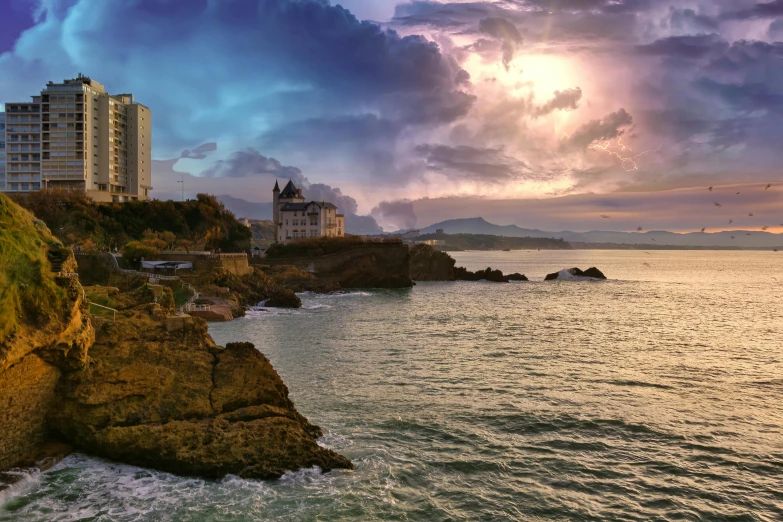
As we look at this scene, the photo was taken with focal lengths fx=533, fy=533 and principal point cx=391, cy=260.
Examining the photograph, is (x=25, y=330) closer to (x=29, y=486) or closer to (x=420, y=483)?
(x=29, y=486)

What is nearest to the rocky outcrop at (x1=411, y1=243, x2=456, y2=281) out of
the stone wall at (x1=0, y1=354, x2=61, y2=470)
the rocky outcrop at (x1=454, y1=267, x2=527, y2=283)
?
the rocky outcrop at (x1=454, y1=267, x2=527, y2=283)

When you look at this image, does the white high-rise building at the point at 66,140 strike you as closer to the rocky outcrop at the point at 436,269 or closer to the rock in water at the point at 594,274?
the rocky outcrop at the point at 436,269

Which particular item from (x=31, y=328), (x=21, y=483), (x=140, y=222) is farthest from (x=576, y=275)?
(x=21, y=483)

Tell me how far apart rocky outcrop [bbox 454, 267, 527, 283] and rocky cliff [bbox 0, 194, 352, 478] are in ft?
273

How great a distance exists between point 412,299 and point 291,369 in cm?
3994

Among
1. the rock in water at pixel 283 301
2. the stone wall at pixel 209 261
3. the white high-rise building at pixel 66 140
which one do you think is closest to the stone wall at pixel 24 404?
the rock in water at pixel 283 301

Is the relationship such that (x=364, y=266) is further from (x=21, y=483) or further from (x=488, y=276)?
(x=21, y=483)

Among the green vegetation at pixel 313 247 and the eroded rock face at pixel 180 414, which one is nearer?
the eroded rock face at pixel 180 414

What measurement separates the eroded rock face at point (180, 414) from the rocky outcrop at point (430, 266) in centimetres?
8697

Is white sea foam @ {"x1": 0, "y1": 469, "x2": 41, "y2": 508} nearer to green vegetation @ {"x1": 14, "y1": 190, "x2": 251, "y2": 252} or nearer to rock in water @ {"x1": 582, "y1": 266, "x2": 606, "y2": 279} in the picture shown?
green vegetation @ {"x1": 14, "y1": 190, "x2": 251, "y2": 252}

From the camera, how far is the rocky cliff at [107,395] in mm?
11594

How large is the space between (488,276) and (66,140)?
83.4 meters

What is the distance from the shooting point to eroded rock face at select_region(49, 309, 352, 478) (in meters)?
12.3

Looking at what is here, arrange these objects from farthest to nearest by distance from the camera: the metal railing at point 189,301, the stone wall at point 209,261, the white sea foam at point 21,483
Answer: the stone wall at point 209,261
the metal railing at point 189,301
the white sea foam at point 21,483
